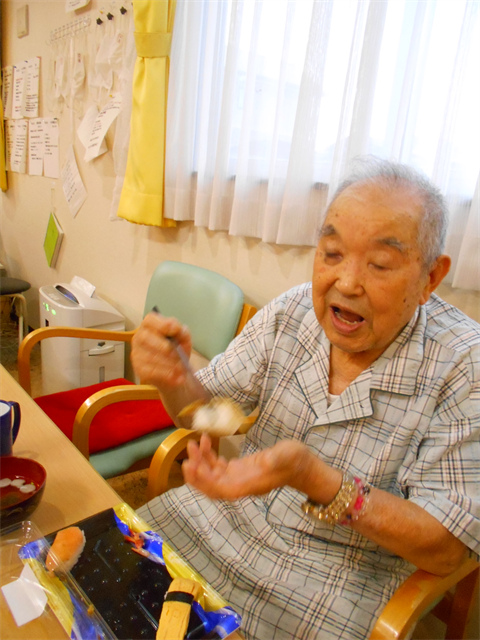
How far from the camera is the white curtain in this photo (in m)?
1.04

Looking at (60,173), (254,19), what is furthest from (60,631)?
(60,173)

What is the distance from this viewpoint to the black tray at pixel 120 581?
0.55 m

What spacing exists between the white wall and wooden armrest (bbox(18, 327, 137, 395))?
0.51 metres

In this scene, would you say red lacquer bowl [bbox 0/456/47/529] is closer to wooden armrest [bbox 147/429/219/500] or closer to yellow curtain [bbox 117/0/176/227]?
wooden armrest [bbox 147/429/219/500]

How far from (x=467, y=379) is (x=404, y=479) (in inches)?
9.4

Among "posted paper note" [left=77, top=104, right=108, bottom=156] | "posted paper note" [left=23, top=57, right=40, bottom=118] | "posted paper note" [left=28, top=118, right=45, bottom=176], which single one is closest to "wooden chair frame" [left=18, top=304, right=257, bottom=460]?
"posted paper note" [left=77, top=104, right=108, bottom=156]

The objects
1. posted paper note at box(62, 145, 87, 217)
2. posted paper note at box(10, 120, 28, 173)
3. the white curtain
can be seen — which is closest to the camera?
the white curtain

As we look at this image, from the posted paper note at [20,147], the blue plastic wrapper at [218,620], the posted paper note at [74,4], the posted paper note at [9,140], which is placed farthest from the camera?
the posted paper note at [9,140]

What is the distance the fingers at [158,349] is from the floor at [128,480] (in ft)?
3.73

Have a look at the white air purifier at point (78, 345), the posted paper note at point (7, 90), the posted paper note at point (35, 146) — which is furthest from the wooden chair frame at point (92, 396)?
the posted paper note at point (7, 90)

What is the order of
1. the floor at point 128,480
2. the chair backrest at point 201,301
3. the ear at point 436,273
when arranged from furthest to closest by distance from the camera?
the chair backrest at point 201,301, the floor at point 128,480, the ear at point 436,273

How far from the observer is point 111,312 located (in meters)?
2.24

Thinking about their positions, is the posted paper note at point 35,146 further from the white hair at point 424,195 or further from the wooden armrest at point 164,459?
the white hair at point 424,195

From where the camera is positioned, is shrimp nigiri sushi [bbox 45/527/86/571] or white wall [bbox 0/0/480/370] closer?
shrimp nigiri sushi [bbox 45/527/86/571]
